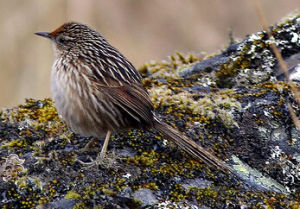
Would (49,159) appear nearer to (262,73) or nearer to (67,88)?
(67,88)

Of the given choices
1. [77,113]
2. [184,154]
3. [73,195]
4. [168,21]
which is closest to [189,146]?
[184,154]

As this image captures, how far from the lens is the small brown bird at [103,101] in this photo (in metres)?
4.64

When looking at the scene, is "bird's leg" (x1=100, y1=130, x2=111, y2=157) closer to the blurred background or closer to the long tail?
the long tail

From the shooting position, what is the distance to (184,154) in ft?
15.1

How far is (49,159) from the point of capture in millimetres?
4215

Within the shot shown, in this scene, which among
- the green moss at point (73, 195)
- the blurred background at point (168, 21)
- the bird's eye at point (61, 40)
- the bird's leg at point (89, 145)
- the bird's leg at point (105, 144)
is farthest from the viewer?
the blurred background at point (168, 21)

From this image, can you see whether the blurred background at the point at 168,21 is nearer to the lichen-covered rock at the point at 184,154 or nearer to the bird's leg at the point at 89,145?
the lichen-covered rock at the point at 184,154

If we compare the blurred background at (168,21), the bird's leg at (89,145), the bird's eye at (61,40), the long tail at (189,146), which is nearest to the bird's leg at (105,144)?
the bird's leg at (89,145)

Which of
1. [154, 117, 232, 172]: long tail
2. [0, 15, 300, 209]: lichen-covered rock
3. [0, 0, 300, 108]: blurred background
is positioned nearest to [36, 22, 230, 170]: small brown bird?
[154, 117, 232, 172]: long tail

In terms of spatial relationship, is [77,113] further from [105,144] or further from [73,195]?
[73,195]

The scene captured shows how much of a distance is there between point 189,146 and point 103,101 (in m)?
0.86

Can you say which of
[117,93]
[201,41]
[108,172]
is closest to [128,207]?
[108,172]

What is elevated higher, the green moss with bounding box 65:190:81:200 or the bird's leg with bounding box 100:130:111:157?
the bird's leg with bounding box 100:130:111:157

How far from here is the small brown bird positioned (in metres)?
4.64
